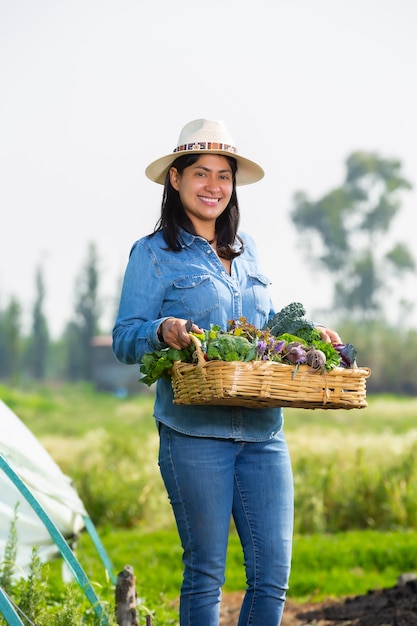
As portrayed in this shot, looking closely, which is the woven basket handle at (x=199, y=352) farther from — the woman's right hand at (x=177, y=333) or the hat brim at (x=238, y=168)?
the hat brim at (x=238, y=168)

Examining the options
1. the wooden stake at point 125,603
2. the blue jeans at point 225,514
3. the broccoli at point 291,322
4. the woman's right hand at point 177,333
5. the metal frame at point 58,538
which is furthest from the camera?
the wooden stake at point 125,603

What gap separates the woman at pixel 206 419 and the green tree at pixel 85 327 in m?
19.8

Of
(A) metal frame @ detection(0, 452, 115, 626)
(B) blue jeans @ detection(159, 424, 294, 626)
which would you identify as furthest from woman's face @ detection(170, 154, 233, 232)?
(A) metal frame @ detection(0, 452, 115, 626)

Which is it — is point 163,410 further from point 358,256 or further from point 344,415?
point 358,256

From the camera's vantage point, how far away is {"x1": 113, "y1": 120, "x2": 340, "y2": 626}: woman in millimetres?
2977

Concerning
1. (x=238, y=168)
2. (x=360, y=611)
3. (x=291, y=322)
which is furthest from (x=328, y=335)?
(x=360, y=611)

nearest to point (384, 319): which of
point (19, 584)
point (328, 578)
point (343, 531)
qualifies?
point (343, 531)

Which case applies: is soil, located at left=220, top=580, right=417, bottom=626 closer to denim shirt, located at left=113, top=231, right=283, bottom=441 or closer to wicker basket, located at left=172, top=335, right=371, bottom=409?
denim shirt, located at left=113, top=231, right=283, bottom=441

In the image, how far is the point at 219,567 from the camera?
9.82 feet

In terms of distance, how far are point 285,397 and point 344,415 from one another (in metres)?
14.4

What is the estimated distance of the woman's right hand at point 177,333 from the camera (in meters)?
2.83

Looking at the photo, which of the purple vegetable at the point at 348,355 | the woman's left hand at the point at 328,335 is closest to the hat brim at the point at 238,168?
the woman's left hand at the point at 328,335

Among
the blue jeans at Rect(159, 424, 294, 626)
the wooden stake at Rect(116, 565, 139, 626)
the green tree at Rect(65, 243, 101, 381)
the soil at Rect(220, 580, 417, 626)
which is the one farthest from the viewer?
the green tree at Rect(65, 243, 101, 381)

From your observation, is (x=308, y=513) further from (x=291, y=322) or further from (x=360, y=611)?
(x=291, y=322)
